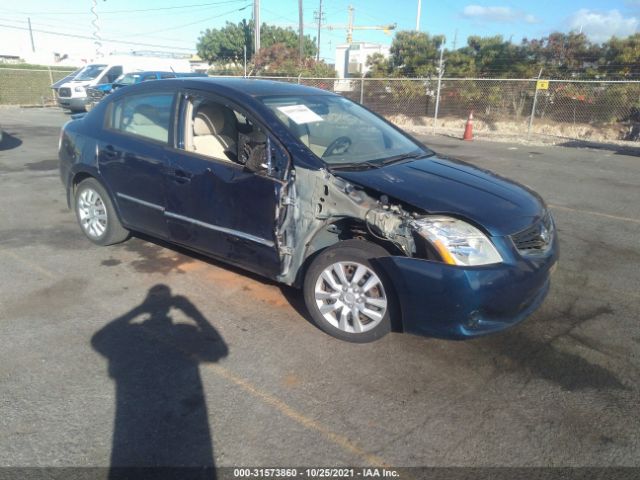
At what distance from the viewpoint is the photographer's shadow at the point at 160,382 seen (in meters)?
2.29

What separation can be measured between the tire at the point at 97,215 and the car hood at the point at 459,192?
2.61 meters

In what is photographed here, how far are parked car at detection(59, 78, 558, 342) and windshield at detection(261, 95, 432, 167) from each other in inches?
0.7

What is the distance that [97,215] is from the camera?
486 centimetres

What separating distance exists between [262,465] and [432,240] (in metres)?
1.56

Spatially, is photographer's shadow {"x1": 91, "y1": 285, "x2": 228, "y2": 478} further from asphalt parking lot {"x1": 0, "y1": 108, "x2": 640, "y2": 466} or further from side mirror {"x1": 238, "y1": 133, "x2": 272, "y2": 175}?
side mirror {"x1": 238, "y1": 133, "x2": 272, "y2": 175}

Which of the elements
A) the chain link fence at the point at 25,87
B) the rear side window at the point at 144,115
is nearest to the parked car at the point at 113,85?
the chain link fence at the point at 25,87

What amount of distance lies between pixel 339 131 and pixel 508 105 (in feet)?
51.5

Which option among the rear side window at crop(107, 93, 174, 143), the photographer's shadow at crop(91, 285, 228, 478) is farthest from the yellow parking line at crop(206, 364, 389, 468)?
the rear side window at crop(107, 93, 174, 143)

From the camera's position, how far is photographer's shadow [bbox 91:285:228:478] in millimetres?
2289

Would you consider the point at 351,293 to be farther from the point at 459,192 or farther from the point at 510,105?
the point at 510,105

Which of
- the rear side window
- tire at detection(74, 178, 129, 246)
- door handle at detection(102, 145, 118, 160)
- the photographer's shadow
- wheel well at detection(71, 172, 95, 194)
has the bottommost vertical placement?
the photographer's shadow

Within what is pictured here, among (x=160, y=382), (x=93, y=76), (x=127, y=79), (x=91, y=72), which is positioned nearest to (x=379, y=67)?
(x=127, y=79)

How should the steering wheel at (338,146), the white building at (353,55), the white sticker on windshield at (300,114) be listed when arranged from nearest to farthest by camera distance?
the steering wheel at (338,146)
the white sticker on windshield at (300,114)
the white building at (353,55)

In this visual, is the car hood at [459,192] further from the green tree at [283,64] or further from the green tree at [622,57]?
the green tree at [283,64]
